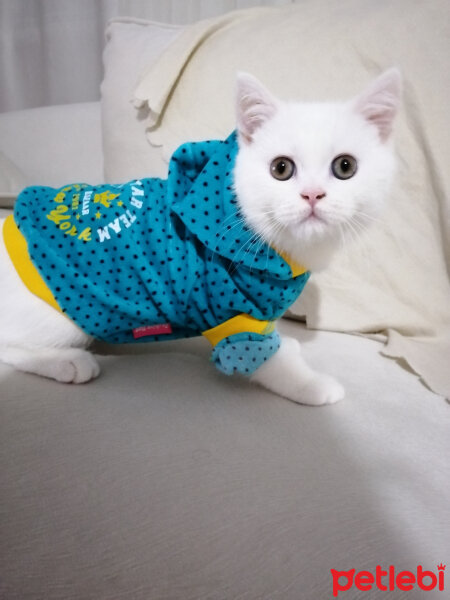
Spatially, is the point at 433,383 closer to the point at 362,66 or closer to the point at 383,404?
the point at 383,404

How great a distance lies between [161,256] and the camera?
0.86 meters

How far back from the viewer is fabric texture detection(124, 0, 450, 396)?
108 centimetres

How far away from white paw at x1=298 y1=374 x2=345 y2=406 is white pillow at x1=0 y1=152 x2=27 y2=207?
3.78 ft

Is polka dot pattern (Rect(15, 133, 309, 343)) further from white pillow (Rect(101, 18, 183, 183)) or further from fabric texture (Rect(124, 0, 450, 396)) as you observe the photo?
white pillow (Rect(101, 18, 183, 183))

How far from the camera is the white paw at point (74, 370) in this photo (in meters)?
0.86

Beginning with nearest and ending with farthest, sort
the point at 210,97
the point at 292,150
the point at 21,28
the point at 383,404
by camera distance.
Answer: the point at 292,150 → the point at 383,404 → the point at 210,97 → the point at 21,28

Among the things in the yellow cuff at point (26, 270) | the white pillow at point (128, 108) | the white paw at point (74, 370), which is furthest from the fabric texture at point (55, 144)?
the white paw at point (74, 370)

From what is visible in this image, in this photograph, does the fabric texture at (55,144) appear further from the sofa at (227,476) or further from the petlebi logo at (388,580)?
the petlebi logo at (388,580)

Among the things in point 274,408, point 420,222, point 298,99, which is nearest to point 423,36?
point 298,99

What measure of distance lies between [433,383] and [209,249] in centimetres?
50

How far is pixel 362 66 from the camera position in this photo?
3.72ft

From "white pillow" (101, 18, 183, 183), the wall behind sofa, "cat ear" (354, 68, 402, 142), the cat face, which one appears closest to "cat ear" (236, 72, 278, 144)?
the cat face

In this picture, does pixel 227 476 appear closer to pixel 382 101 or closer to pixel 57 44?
pixel 382 101

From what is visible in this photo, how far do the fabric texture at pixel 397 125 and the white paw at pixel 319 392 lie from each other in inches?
9.3
